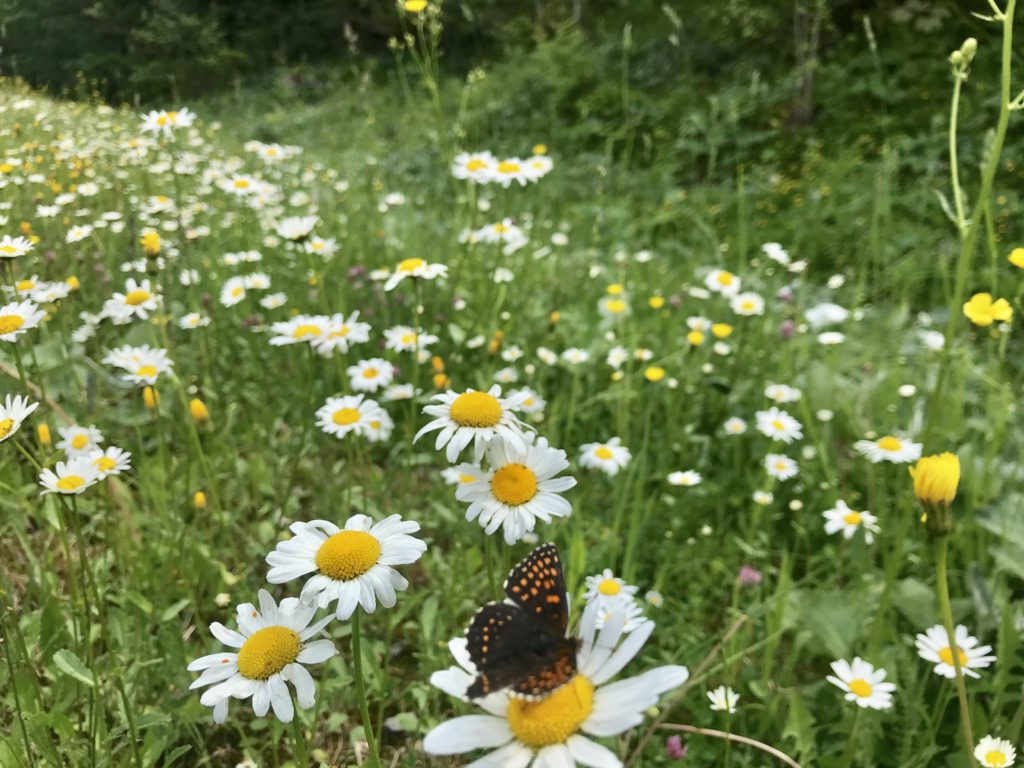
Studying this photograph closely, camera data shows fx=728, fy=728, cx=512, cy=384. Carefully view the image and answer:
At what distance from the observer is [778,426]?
6.06ft

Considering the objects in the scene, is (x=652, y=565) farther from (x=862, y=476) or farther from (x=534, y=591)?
(x=534, y=591)

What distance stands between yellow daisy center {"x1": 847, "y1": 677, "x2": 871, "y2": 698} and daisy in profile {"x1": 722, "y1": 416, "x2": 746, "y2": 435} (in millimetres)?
844

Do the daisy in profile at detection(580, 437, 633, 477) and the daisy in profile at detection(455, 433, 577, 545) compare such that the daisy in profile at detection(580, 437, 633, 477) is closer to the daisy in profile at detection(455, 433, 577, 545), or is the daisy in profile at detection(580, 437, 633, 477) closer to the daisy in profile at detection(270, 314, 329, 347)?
the daisy in profile at detection(270, 314, 329, 347)

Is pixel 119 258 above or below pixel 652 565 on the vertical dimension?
above

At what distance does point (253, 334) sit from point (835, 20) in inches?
207

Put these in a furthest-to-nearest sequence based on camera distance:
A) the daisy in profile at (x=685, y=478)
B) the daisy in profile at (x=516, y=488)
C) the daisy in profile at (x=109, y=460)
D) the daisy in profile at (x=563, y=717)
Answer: the daisy in profile at (x=685, y=478)
the daisy in profile at (x=109, y=460)
the daisy in profile at (x=516, y=488)
the daisy in profile at (x=563, y=717)

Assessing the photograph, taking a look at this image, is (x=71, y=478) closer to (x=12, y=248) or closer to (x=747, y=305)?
(x=12, y=248)

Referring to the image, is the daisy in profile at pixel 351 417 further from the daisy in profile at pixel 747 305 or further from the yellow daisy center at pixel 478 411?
the daisy in profile at pixel 747 305

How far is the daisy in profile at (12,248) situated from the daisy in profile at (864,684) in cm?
161

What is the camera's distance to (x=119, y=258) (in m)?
2.51

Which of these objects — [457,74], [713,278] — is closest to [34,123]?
[713,278]

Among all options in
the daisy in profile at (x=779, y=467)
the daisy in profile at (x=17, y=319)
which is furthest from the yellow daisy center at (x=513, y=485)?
the daisy in profile at (x=779, y=467)

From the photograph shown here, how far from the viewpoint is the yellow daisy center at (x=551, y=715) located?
0.58 metres

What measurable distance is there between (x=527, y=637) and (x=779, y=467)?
1.33m
